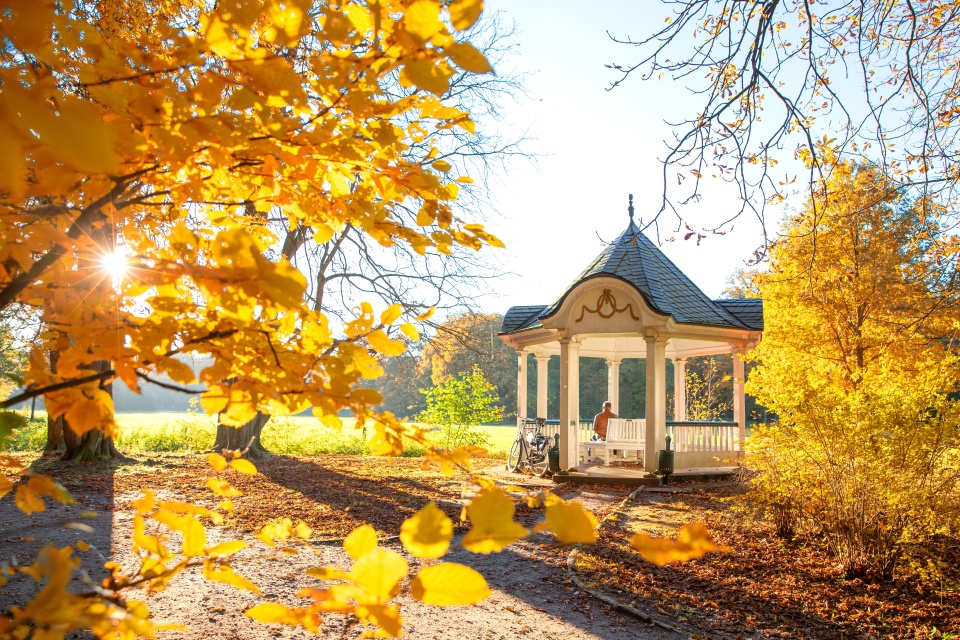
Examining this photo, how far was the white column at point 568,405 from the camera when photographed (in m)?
10.9

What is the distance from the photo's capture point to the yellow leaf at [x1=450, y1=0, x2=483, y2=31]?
764 millimetres

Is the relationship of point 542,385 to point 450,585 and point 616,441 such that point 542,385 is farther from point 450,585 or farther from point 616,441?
point 450,585

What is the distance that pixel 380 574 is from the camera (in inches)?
28.8

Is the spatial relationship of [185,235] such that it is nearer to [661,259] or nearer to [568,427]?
[568,427]

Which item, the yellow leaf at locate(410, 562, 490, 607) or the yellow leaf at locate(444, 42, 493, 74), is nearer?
the yellow leaf at locate(410, 562, 490, 607)

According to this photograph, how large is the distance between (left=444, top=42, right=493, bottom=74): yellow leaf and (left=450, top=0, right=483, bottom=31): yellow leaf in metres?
0.03

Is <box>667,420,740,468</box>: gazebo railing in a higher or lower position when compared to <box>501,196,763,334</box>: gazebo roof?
lower

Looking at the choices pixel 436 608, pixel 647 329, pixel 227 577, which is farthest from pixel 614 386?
pixel 227 577

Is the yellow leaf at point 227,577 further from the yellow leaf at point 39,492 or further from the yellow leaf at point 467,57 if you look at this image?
the yellow leaf at point 467,57

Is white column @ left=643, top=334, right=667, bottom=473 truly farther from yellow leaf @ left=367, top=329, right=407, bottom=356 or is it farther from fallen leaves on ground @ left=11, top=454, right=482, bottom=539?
yellow leaf @ left=367, top=329, right=407, bottom=356

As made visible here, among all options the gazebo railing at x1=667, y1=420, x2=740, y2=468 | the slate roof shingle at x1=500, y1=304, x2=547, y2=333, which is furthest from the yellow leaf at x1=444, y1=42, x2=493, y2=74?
the slate roof shingle at x1=500, y1=304, x2=547, y2=333

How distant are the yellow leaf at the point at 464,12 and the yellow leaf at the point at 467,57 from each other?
3 centimetres

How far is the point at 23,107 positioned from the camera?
1.66ft

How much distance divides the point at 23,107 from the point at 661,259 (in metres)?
13.0
